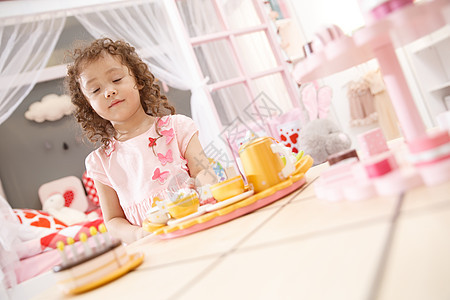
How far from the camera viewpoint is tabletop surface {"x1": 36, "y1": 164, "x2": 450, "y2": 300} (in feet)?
1.03

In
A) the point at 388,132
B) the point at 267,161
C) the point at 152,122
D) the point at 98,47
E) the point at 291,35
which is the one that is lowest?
the point at 388,132

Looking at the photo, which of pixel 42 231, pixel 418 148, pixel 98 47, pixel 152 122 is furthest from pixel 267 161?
pixel 42 231

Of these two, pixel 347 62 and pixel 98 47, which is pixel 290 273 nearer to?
pixel 347 62

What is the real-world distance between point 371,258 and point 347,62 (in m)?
0.46

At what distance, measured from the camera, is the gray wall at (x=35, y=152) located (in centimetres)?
417

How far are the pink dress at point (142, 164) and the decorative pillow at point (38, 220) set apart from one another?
2.17 metres

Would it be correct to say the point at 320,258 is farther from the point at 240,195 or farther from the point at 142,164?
the point at 142,164

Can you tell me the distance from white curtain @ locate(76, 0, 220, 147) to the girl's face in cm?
215

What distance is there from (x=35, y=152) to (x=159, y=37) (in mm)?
1945

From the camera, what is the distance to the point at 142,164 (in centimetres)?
155

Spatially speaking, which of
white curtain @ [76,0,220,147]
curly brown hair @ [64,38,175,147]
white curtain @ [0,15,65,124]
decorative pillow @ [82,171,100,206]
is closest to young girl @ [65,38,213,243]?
curly brown hair @ [64,38,175,147]

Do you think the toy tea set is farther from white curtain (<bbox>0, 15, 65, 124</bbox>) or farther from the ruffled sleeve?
white curtain (<bbox>0, 15, 65, 124</bbox>)

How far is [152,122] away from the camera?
1631 millimetres

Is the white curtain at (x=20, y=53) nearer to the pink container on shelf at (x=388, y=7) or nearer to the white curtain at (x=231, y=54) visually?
the white curtain at (x=231, y=54)
